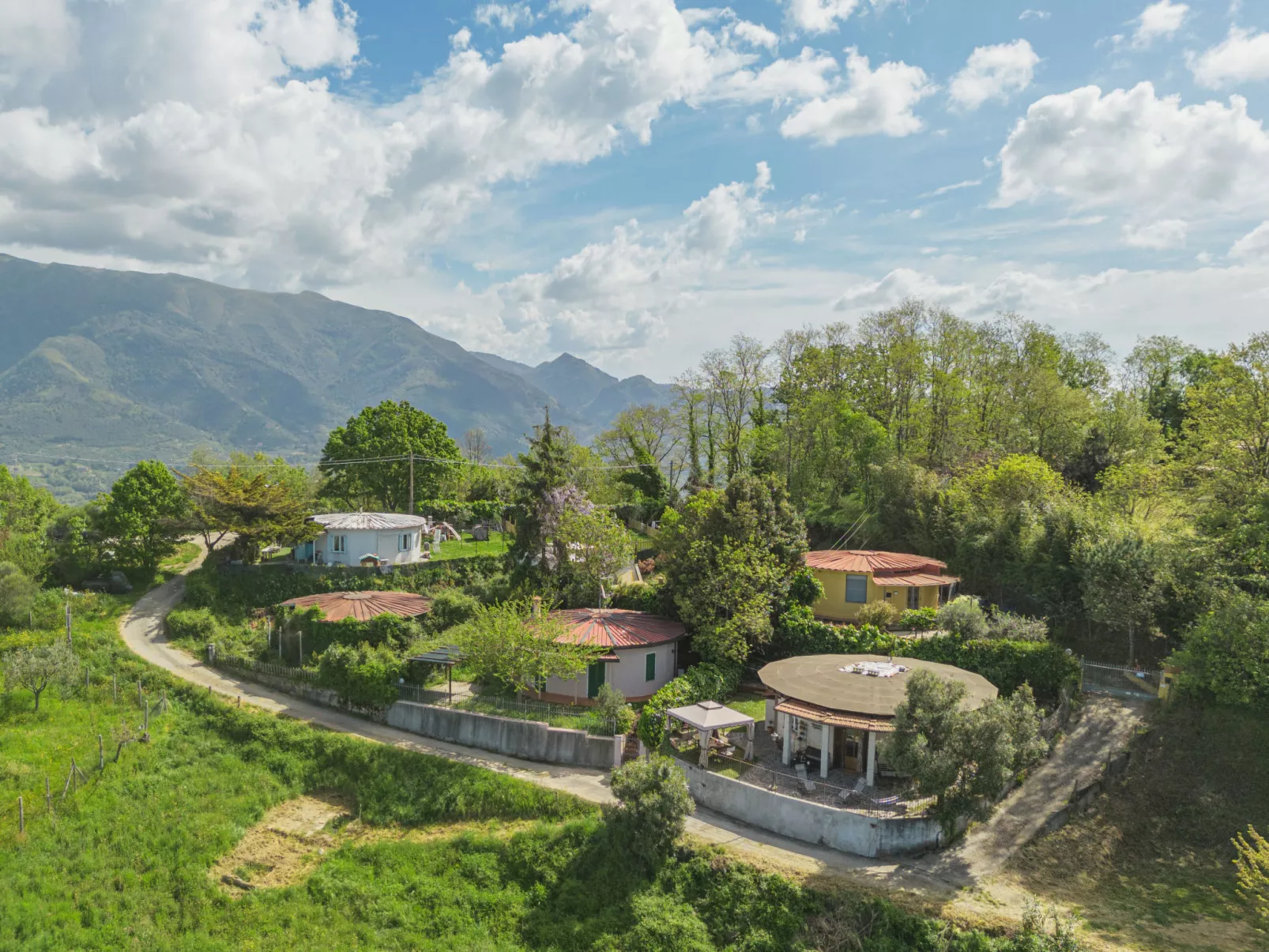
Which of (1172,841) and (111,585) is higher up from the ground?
(111,585)

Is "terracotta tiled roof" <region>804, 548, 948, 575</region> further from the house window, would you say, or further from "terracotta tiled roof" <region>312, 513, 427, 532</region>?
"terracotta tiled roof" <region>312, 513, 427, 532</region>

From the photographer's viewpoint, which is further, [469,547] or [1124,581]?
[469,547]

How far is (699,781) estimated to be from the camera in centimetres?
2466

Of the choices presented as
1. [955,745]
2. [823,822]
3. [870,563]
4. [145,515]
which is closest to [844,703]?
[823,822]

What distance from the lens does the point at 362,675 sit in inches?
1271

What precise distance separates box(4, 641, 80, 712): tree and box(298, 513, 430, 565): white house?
620 inches

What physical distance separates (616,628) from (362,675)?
10.8 meters

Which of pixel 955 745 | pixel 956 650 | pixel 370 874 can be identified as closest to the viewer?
pixel 955 745

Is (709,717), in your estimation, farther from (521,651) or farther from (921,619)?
(921,619)

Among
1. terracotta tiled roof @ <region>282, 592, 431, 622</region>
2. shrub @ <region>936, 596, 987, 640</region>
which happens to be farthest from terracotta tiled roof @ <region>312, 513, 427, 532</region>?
shrub @ <region>936, 596, 987, 640</region>

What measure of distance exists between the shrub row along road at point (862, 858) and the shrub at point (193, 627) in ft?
18.9

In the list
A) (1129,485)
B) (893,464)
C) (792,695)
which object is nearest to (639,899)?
(792,695)

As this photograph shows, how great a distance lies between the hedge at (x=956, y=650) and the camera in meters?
28.8

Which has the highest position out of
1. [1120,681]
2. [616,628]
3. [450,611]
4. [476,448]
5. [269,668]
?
[476,448]
